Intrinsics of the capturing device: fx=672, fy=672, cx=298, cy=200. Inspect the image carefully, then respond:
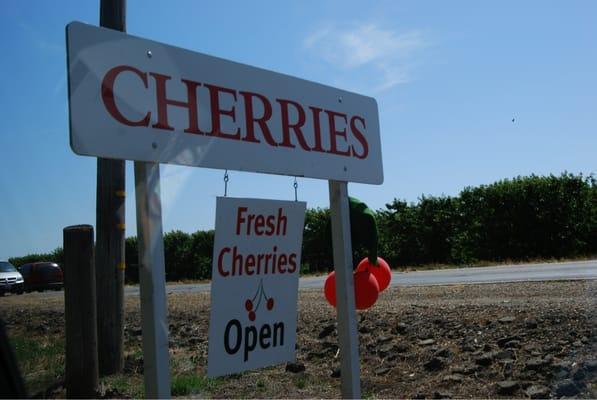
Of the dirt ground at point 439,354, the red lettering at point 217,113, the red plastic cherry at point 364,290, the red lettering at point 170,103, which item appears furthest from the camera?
the dirt ground at point 439,354

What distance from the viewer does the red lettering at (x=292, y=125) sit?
3.81 m

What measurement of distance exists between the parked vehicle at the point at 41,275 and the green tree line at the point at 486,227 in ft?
2.99

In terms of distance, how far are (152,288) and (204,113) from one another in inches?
36.3

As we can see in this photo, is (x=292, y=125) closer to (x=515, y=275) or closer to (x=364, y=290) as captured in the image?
(x=364, y=290)

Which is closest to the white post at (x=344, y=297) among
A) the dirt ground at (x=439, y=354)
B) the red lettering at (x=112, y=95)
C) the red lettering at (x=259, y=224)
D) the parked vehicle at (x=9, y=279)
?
the red lettering at (x=259, y=224)

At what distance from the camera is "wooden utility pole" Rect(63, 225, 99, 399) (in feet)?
17.6

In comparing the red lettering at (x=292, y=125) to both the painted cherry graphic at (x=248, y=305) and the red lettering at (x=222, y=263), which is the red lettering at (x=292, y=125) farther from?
the painted cherry graphic at (x=248, y=305)

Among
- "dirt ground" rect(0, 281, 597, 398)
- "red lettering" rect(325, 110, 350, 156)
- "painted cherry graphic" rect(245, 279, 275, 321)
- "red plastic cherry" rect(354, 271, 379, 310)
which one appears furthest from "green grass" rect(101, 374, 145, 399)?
"red lettering" rect(325, 110, 350, 156)

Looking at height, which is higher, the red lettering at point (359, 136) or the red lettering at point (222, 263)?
the red lettering at point (359, 136)

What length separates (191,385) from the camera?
5.38 meters

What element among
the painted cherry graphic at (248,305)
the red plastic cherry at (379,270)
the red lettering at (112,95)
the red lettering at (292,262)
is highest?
the red lettering at (112,95)

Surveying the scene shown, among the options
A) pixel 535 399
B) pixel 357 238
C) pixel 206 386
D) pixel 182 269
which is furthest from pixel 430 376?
pixel 182 269

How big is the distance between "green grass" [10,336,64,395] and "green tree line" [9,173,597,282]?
43.0 ft

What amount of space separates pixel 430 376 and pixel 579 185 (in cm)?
2008
